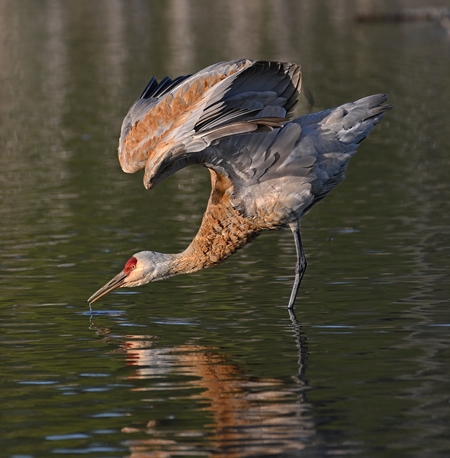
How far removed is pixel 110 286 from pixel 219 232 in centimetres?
105

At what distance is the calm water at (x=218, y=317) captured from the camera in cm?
704

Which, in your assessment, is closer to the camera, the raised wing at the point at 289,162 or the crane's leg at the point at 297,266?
the crane's leg at the point at 297,266

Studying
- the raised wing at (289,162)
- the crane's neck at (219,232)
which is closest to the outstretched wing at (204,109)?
the raised wing at (289,162)

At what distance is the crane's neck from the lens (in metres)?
10.3

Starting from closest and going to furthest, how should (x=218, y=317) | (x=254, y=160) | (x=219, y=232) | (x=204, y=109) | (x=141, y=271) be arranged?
1. (x=204, y=109)
2. (x=218, y=317)
3. (x=254, y=160)
4. (x=219, y=232)
5. (x=141, y=271)

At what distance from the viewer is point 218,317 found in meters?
9.84

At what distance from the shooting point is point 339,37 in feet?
133

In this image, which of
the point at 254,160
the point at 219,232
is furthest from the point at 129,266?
the point at 254,160

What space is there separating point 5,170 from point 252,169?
29.1 ft

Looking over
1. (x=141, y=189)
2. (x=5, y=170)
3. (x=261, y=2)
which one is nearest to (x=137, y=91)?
(x=5, y=170)

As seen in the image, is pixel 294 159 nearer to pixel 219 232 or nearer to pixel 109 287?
pixel 219 232

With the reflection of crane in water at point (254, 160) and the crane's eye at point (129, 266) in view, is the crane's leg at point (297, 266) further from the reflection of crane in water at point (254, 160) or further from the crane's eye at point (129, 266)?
the crane's eye at point (129, 266)

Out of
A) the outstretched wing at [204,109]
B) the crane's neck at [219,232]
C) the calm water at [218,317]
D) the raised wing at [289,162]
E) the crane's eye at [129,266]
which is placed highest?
the outstretched wing at [204,109]

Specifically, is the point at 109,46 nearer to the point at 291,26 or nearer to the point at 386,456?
the point at 291,26
